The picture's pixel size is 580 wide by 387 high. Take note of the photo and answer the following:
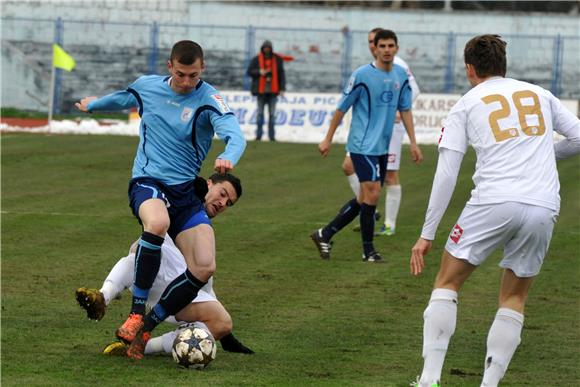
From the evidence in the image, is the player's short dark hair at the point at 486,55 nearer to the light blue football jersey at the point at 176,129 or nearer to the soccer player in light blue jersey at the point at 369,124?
the light blue football jersey at the point at 176,129

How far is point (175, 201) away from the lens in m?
8.08

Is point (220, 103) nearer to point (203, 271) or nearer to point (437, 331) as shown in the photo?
point (203, 271)

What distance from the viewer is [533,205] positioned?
6.76 m

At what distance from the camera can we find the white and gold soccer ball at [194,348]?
757cm

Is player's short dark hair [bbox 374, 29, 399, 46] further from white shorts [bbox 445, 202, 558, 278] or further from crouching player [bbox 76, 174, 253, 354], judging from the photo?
white shorts [bbox 445, 202, 558, 278]

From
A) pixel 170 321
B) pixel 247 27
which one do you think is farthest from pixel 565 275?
pixel 247 27

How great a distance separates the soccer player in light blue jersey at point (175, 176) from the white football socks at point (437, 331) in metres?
1.59

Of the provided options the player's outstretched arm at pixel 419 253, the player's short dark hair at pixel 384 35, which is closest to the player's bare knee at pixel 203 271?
the player's outstretched arm at pixel 419 253

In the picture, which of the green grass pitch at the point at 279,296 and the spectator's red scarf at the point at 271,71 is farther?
the spectator's red scarf at the point at 271,71

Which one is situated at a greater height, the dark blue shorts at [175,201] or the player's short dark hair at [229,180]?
the player's short dark hair at [229,180]

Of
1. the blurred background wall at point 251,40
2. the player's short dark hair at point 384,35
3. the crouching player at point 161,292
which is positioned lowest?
the crouching player at point 161,292

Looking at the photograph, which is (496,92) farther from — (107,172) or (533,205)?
(107,172)

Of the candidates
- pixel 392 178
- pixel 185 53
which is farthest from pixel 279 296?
pixel 392 178

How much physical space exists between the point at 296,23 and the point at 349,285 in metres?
28.6
